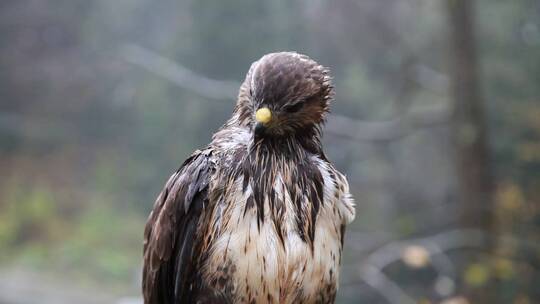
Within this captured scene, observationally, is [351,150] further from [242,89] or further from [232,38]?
[242,89]

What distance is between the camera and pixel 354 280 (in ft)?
13.6

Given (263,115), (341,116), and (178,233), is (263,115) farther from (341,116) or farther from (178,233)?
(341,116)

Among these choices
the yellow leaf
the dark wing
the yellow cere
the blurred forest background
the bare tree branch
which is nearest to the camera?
the yellow cere

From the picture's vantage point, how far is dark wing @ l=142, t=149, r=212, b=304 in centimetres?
167

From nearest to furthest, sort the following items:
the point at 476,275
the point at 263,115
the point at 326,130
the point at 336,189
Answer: the point at 263,115 < the point at 336,189 < the point at 476,275 < the point at 326,130

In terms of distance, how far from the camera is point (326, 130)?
4.14 meters

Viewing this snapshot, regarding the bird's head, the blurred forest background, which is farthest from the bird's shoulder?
the blurred forest background

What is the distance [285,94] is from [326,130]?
8.61 ft

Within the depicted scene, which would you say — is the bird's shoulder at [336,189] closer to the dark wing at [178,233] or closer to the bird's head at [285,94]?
the bird's head at [285,94]

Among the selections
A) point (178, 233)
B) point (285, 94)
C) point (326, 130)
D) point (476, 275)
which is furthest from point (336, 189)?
point (476, 275)

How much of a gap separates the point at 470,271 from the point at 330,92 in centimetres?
265

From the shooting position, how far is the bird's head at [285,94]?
5.04 ft

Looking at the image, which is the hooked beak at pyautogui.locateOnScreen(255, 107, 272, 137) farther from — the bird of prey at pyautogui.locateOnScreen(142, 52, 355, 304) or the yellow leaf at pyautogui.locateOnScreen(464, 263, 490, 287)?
the yellow leaf at pyautogui.locateOnScreen(464, 263, 490, 287)

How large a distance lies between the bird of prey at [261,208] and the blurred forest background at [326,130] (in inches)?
91.7
